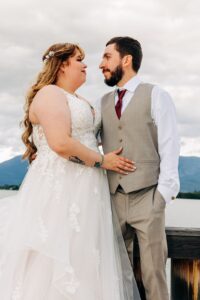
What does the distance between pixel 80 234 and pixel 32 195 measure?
463mm

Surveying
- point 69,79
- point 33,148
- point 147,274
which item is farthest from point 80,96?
point 147,274

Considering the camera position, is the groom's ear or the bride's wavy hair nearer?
the bride's wavy hair

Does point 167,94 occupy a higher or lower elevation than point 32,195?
higher

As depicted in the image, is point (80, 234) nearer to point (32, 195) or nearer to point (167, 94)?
point (32, 195)

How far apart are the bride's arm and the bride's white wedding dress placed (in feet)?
0.41

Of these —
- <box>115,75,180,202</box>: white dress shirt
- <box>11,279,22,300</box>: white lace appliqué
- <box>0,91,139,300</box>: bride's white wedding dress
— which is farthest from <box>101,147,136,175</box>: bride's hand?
<box>11,279,22,300</box>: white lace appliqué

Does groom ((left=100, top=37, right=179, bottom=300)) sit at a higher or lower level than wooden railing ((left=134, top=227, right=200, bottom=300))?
higher

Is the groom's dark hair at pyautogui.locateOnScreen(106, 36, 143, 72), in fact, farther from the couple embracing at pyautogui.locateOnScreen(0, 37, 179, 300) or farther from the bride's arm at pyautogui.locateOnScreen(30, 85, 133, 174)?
the bride's arm at pyautogui.locateOnScreen(30, 85, 133, 174)

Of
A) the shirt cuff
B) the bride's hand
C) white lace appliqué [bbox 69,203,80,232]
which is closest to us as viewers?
white lace appliqué [bbox 69,203,80,232]

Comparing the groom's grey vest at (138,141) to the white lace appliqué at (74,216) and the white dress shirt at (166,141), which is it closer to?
the white dress shirt at (166,141)

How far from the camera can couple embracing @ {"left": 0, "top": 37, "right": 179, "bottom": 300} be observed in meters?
3.60

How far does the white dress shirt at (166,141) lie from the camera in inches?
150

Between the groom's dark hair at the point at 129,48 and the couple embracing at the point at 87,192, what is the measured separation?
0.14 metres

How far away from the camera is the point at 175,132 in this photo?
3945 millimetres
